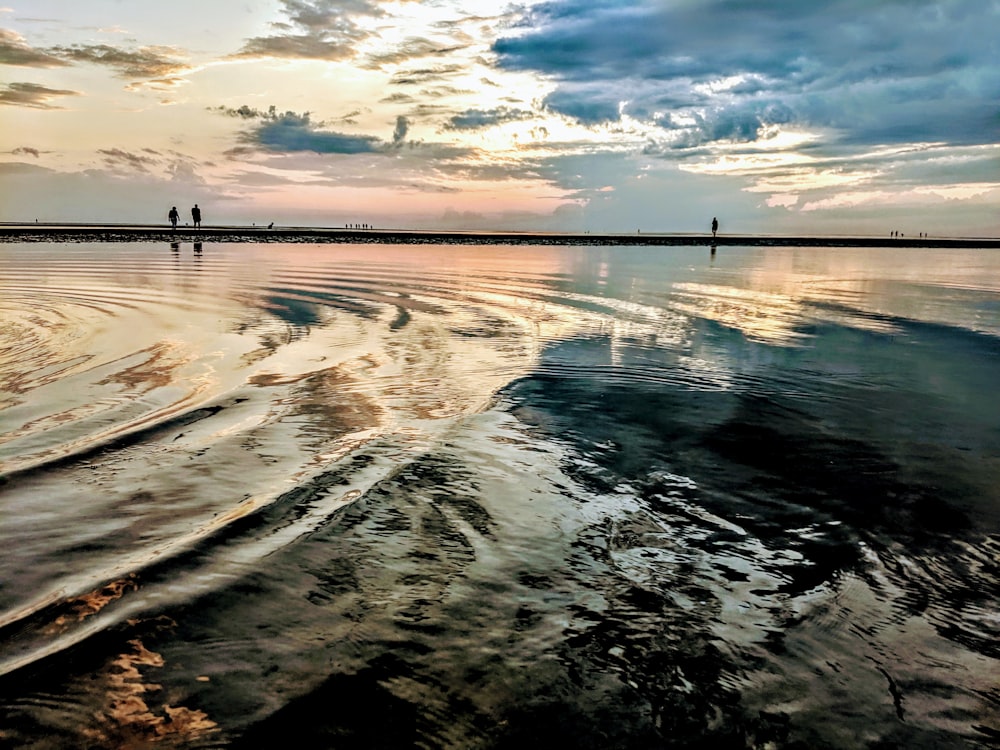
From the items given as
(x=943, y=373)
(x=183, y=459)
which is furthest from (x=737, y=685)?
(x=943, y=373)

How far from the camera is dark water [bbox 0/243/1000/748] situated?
3.48m

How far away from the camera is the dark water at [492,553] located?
348 centimetres

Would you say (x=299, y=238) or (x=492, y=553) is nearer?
(x=492, y=553)

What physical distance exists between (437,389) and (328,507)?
4736mm

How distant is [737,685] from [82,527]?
4.95 metres

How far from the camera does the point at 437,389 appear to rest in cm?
1052

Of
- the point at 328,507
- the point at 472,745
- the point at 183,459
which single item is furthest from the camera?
the point at 183,459

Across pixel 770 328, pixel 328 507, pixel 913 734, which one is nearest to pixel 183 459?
pixel 328 507

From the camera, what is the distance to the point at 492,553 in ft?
16.9

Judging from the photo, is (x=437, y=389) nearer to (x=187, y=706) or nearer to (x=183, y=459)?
(x=183, y=459)

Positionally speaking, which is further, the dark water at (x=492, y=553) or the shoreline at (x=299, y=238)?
the shoreline at (x=299, y=238)

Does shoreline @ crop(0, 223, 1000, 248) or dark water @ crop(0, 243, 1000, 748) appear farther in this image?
shoreline @ crop(0, 223, 1000, 248)

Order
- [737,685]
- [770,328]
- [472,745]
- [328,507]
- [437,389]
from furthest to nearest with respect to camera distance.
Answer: [770,328]
[437,389]
[328,507]
[737,685]
[472,745]

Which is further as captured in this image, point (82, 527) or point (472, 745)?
point (82, 527)
